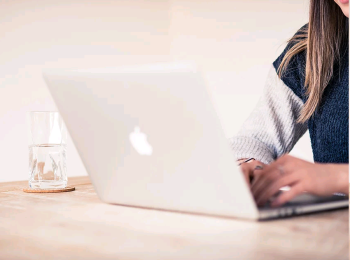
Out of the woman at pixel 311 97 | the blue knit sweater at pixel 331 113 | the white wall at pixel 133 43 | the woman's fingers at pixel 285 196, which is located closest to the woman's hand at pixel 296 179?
the woman's fingers at pixel 285 196

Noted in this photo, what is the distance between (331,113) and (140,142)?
82 centimetres

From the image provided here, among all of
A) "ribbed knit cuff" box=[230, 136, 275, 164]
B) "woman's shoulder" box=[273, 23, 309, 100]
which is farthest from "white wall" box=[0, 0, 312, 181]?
"ribbed knit cuff" box=[230, 136, 275, 164]

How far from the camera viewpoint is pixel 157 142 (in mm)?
684

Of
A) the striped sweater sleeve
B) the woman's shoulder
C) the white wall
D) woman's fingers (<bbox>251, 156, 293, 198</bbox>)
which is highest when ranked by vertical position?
the white wall

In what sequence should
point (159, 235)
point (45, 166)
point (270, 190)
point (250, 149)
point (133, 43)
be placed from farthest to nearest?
point (133, 43)
point (250, 149)
point (45, 166)
point (270, 190)
point (159, 235)

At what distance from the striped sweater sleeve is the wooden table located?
694 mm

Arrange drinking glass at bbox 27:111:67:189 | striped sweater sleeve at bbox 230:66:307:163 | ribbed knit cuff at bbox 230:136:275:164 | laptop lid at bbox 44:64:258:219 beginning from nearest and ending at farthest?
laptop lid at bbox 44:64:258:219 < drinking glass at bbox 27:111:67:189 < ribbed knit cuff at bbox 230:136:275:164 < striped sweater sleeve at bbox 230:66:307:163

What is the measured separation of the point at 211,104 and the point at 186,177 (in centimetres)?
14

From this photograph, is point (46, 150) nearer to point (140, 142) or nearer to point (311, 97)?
point (140, 142)

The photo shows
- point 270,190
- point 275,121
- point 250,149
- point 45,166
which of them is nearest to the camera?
point 270,190

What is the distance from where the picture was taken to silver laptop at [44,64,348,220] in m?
0.61

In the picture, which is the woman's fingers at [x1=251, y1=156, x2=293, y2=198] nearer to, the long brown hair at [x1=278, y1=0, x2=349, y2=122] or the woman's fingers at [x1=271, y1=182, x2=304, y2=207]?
the woman's fingers at [x1=271, y1=182, x2=304, y2=207]

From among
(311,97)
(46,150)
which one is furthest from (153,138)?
(311,97)

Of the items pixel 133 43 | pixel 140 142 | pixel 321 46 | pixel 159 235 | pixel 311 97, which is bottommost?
pixel 159 235
